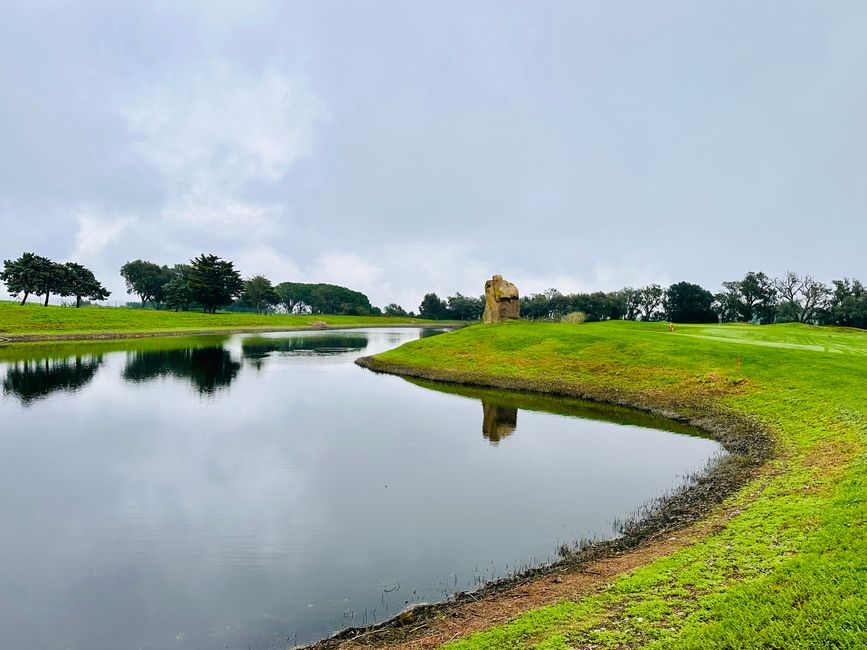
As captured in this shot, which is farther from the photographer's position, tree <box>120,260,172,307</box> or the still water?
tree <box>120,260,172,307</box>

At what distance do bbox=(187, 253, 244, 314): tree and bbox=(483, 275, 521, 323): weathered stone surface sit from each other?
343 feet

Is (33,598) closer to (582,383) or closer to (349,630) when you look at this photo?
(349,630)

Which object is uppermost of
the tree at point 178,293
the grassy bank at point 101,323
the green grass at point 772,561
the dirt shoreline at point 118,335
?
the tree at point 178,293

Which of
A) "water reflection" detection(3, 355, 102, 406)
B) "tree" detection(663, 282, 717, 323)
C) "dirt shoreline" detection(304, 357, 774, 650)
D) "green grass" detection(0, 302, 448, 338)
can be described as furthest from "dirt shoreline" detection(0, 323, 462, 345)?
"tree" detection(663, 282, 717, 323)

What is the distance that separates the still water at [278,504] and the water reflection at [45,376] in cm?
115

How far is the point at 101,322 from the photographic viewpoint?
3627 inches

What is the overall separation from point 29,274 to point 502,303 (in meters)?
103

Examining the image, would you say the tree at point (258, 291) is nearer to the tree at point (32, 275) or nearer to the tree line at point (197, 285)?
the tree line at point (197, 285)

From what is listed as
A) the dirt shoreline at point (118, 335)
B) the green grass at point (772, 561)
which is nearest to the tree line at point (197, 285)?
the dirt shoreline at point (118, 335)

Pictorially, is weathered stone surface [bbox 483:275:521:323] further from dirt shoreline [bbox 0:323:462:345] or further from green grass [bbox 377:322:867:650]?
dirt shoreline [bbox 0:323:462:345]

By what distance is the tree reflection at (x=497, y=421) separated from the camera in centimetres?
2403

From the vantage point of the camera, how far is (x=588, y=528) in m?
13.3

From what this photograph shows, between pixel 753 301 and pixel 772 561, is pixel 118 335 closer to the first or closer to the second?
pixel 772 561

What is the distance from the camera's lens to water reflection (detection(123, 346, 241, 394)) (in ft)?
131
